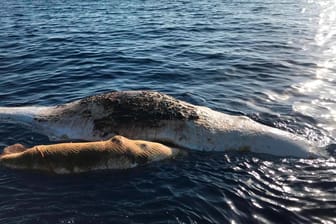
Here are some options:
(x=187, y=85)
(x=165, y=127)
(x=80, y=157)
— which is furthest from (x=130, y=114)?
(x=187, y=85)

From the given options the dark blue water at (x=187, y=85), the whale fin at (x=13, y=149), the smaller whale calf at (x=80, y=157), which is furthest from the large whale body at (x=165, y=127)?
the whale fin at (x=13, y=149)

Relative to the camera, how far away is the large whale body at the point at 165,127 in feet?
29.9

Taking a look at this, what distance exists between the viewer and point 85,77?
1512cm

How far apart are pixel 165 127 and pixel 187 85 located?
15.8 ft

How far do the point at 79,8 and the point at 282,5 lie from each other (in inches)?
499

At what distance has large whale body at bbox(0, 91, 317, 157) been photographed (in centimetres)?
912

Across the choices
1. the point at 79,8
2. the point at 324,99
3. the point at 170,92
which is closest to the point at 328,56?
the point at 324,99

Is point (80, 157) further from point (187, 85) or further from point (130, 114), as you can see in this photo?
point (187, 85)

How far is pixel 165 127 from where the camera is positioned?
9.24 meters

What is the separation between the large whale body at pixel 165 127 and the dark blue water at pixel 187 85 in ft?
0.96

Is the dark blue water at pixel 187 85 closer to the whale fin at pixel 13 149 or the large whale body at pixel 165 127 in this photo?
the large whale body at pixel 165 127

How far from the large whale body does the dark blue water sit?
11.5 inches

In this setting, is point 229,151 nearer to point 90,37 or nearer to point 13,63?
point 13,63

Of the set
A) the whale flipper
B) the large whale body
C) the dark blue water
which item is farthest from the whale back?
the whale flipper
